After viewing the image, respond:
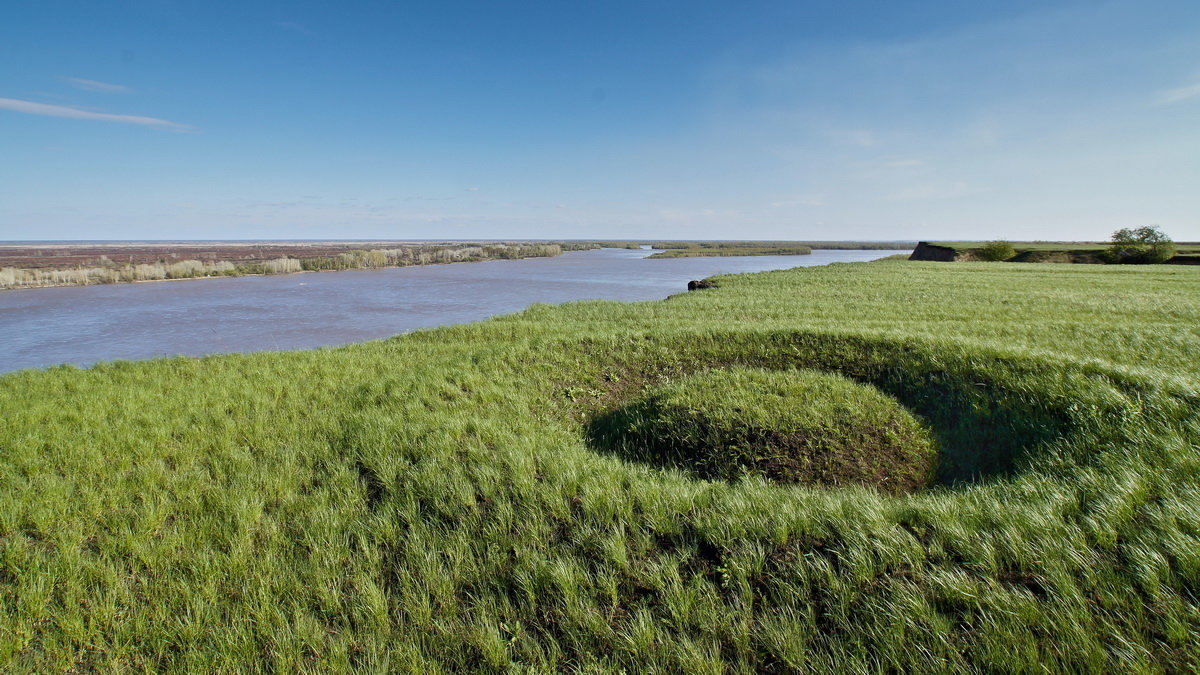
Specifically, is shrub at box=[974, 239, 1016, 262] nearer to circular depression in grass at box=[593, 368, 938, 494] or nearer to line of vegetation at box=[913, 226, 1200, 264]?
line of vegetation at box=[913, 226, 1200, 264]

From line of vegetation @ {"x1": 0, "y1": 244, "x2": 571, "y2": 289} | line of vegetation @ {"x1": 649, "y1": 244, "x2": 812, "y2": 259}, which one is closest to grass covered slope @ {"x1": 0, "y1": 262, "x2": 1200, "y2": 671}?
line of vegetation @ {"x1": 0, "y1": 244, "x2": 571, "y2": 289}

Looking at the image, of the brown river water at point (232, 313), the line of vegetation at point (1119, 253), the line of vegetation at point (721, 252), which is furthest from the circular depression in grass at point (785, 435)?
the line of vegetation at point (721, 252)

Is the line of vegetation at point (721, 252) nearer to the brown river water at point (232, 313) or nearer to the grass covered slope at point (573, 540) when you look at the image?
the brown river water at point (232, 313)

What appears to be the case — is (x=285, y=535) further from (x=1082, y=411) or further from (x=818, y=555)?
(x=1082, y=411)

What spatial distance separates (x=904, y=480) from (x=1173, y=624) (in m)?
2.67

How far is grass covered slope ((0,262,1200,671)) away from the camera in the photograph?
269cm

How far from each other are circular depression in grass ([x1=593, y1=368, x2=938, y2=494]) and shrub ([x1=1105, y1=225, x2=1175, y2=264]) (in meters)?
61.9

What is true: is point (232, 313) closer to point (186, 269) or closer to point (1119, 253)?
point (186, 269)

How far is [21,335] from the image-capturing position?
19.1m

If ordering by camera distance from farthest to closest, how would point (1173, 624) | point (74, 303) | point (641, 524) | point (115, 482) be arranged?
point (74, 303), point (115, 482), point (641, 524), point (1173, 624)

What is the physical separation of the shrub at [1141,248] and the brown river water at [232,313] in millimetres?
45695

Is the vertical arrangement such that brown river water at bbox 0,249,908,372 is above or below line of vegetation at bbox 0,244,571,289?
below

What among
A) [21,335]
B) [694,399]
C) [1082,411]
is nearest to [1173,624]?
[1082,411]

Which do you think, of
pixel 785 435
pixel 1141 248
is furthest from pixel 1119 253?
pixel 785 435
